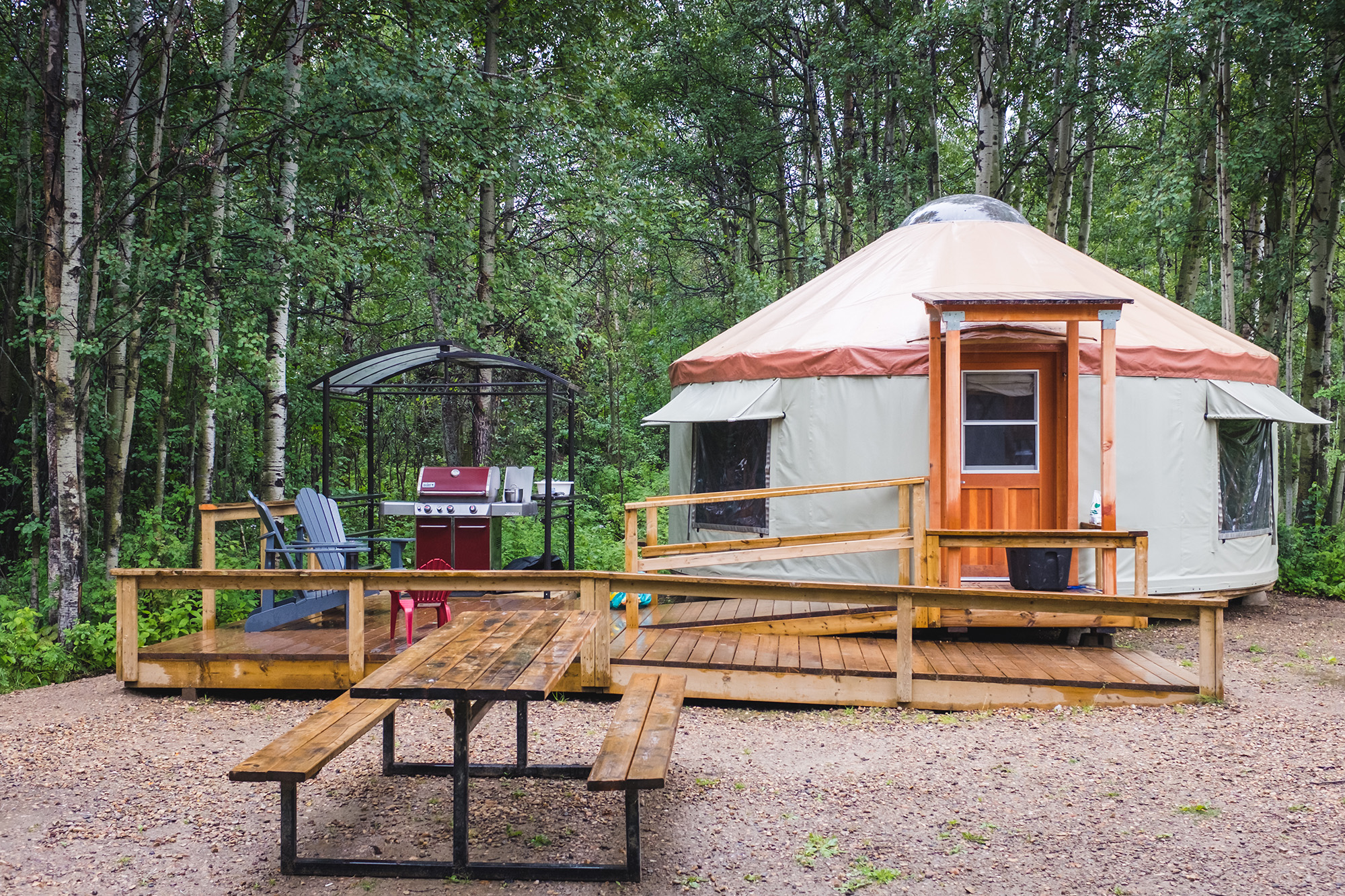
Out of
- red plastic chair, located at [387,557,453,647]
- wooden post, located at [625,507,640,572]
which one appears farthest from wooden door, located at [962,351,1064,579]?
red plastic chair, located at [387,557,453,647]

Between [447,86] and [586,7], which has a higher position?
[586,7]

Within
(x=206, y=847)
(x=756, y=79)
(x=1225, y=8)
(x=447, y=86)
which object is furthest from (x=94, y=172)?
(x=756, y=79)

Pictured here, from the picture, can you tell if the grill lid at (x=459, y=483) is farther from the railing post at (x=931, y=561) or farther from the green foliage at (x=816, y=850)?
the green foliage at (x=816, y=850)

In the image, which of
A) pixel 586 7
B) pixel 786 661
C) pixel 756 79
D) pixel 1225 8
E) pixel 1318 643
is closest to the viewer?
pixel 786 661

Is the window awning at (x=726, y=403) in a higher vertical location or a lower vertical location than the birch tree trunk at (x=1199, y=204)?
lower

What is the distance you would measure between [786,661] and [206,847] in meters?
3.02

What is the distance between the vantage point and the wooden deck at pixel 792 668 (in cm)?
492

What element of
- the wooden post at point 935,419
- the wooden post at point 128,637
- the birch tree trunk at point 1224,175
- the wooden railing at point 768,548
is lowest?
the wooden post at point 128,637

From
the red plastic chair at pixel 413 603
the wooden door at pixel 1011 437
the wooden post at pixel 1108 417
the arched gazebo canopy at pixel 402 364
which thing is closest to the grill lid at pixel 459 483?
the arched gazebo canopy at pixel 402 364

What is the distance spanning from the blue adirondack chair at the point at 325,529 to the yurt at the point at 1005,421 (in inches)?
108

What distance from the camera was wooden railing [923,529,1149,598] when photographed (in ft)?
18.0

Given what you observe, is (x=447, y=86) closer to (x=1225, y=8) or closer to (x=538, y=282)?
(x=538, y=282)

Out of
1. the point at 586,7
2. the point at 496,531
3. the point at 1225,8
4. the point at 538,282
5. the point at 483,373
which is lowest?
the point at 496,531

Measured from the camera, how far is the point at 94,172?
6.93 m
